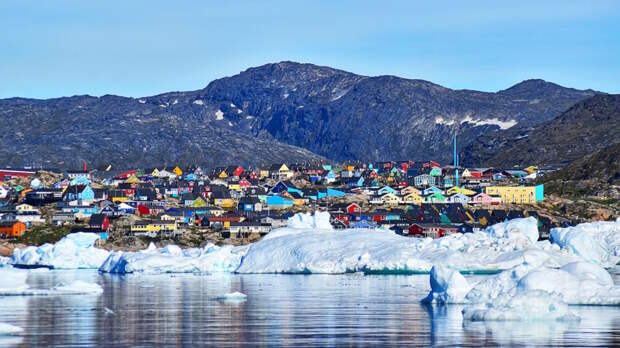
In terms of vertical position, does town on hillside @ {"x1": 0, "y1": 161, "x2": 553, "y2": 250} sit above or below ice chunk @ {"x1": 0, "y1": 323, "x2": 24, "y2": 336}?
above

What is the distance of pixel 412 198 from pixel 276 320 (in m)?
107

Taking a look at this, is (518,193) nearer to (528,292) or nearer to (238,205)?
(238,205)

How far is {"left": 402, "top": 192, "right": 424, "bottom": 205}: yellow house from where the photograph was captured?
15307cm

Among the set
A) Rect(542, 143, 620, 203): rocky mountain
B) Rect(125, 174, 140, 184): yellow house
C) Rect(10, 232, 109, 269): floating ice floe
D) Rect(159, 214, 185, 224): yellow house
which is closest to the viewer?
Rect(10, 232, 109, 269): floating ice floe

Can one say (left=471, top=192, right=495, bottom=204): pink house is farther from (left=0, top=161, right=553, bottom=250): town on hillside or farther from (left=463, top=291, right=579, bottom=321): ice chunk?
(left=463, top=291, right=579, bottom=321): ice chunk

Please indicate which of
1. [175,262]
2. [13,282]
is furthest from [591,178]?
[13,282]

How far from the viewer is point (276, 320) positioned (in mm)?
48469

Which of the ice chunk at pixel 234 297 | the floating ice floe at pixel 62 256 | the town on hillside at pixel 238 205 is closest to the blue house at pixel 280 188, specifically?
the town on hillside at pixel 238 205

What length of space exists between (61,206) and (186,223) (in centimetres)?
1856

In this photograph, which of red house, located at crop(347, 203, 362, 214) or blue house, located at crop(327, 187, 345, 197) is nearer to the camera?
red house, located at crop(347, 203, 362, 214)

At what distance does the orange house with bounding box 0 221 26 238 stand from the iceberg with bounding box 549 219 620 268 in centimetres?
5940

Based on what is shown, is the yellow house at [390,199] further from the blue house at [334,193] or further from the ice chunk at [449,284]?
the ice chunk at [449,284]

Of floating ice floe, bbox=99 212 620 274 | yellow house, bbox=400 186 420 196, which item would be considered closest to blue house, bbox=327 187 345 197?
yellow house, bbox=400 186 420 196

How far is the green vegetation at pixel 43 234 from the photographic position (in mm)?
116000
